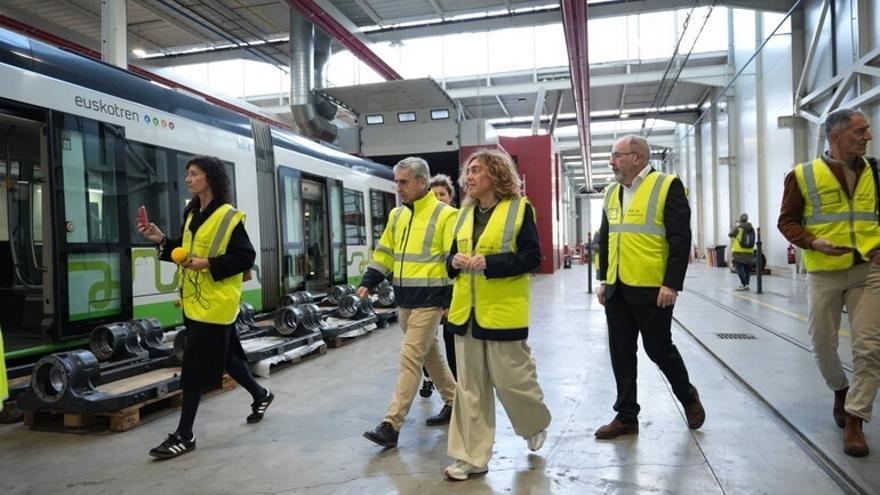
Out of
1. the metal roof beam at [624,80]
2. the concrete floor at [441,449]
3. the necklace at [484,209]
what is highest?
the metal roof beam at [624,80]

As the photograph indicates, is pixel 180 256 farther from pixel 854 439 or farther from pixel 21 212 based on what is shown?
pixel 21 212

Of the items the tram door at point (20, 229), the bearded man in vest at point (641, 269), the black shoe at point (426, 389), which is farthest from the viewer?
the tram door at point (20, 229)

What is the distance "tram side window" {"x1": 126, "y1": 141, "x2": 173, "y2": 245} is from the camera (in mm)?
5227

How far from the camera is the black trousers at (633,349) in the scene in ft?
10.6

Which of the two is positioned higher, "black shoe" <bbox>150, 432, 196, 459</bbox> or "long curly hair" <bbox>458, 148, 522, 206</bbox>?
"long curly hair" <bbox>458, 148, 522, 206</bbox>

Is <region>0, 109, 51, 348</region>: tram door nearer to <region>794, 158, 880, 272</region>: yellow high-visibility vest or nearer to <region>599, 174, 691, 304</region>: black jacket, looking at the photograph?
<region>599, 174, 691, 304</region>: black jacket

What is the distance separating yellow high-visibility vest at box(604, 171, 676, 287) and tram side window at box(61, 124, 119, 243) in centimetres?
424

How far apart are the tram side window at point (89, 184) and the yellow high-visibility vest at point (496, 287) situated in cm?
351

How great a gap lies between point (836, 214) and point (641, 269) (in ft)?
3.67

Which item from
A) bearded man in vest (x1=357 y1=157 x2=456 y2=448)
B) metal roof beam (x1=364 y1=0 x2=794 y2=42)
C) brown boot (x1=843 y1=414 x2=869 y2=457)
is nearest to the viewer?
brown boot (x1=843 y1=414 x2=869 y2=457)

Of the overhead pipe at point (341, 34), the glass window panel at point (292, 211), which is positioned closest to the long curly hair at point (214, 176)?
the glass window panel at point (292, 211)

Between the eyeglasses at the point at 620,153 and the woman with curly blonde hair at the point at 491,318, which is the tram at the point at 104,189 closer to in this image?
the woman with curly blonde hair at the point at 491,318

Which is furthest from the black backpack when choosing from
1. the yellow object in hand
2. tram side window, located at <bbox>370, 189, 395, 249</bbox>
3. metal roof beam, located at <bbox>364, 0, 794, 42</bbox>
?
the yellow object in hand

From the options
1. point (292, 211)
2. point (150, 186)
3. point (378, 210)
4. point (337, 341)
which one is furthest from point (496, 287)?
point (378, 210)
